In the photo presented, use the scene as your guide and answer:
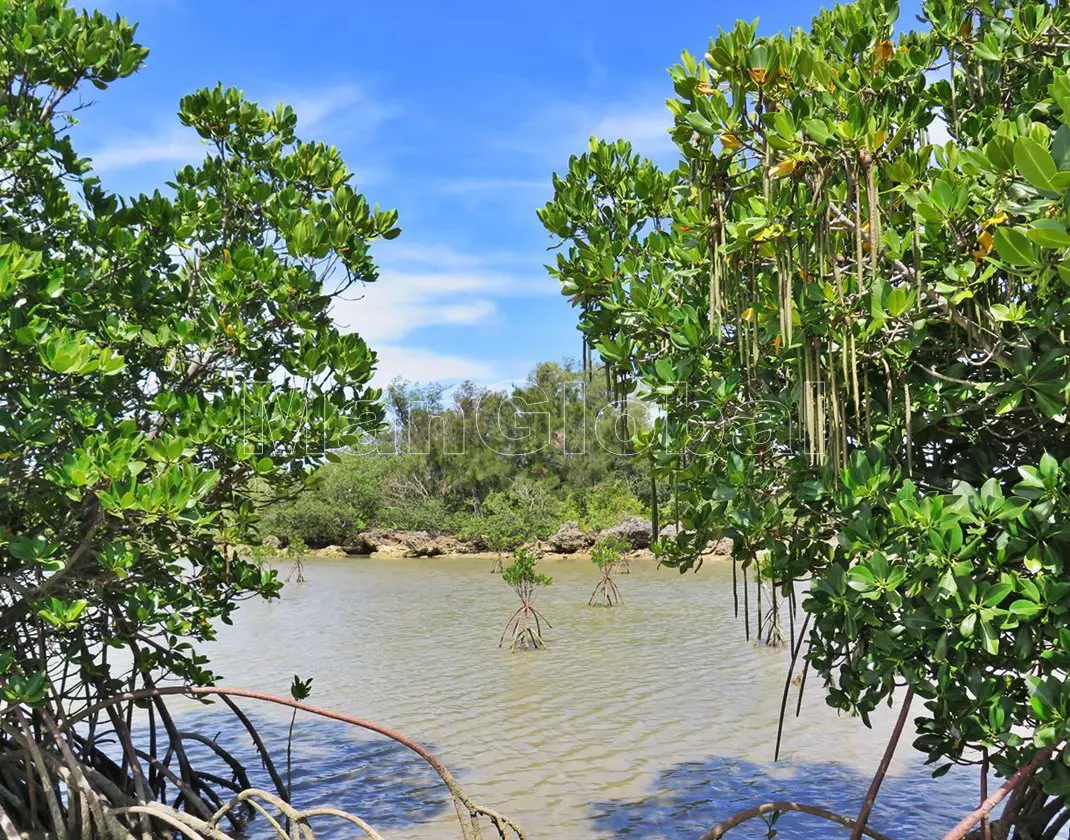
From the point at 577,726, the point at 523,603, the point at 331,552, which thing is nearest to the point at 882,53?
the point at 577,726

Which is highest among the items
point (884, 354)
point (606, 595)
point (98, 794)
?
point (884, 354)

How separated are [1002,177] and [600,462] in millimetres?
33064

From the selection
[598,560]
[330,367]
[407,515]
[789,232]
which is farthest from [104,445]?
[407,515]

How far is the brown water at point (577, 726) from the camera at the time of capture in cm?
668

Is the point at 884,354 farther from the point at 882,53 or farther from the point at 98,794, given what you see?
the point at 98,794

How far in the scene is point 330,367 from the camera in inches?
191

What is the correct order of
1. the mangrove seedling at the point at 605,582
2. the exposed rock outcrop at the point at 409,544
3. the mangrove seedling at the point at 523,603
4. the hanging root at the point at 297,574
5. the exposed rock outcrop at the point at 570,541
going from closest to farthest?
the mangrove seedling at the point at 523,603 < the mangrove seedling at the point at 605,582 < the hanging root at the point at 297,574 < the exposed rock outcrop at the point at 570,541 < the exposed rock outcrop at the point at 409,544

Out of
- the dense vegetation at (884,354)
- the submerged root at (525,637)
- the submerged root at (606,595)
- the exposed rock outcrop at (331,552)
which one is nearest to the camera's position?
the dense vegetation at (884,354)

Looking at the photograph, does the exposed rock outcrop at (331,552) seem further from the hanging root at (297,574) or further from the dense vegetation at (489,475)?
the hanging root at (297,574)

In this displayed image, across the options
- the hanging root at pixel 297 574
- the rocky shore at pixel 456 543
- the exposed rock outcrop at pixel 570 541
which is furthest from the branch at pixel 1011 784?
the exposed rock outcrop at pixel 570 541

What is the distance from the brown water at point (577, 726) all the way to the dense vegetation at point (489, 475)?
15164 millimetres

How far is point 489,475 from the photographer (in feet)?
116

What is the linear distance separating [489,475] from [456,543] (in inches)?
156

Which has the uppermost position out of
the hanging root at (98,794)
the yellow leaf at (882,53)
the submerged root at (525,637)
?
Answer: the yellow leaf at (882,53)
